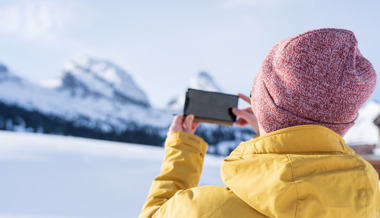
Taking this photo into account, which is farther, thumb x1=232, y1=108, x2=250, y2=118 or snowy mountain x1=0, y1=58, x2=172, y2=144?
snowy mountain x1=0, y1=58, x2=172, y2=144

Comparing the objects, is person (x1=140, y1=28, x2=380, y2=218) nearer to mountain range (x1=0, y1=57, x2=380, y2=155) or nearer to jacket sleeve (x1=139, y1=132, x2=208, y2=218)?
jacket sleeve (x1=139, y1=132, x2=208, y2=218)

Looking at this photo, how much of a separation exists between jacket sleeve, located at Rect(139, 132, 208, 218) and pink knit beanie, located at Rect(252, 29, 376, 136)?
32 cm

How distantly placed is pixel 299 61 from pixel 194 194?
341mm

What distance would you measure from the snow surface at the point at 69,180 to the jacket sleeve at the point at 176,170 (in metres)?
1.20

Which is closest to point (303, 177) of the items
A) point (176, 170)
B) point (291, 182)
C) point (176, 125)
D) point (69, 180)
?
point (291, 182)

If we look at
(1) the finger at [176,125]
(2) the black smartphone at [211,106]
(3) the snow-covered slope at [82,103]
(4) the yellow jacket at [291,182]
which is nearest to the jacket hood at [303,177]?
(4) the yellow jacket at [291,182]

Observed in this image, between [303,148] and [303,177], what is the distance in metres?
0.06

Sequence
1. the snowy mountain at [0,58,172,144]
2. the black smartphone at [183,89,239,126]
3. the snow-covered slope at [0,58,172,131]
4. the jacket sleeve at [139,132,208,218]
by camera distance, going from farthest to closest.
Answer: the snow-covered slope at [0,58,172,131] < the snowy mountain at [0,58,172,144] < the black smartphone at [183,89,239,126] < the jacket sleeve at [139,132,208,218]

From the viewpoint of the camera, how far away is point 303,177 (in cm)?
51

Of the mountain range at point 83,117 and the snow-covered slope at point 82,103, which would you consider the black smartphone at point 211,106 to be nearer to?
the mountain range at point 83,117

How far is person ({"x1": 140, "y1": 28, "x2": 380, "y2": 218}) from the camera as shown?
1.68ft

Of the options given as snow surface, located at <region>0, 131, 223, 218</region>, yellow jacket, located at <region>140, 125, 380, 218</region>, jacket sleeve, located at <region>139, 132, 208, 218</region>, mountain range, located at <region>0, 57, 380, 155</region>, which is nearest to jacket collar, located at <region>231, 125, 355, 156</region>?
yellow jacket, located at <region>140, 125, 380, 218</region>

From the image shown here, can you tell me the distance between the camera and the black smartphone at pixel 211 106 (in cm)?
A: 112

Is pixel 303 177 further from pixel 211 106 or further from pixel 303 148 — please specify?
pixel 211 106
